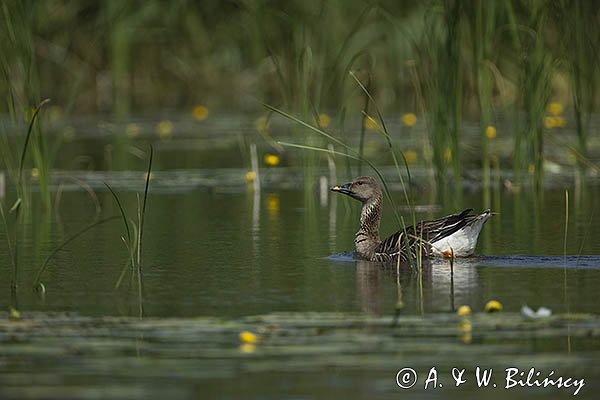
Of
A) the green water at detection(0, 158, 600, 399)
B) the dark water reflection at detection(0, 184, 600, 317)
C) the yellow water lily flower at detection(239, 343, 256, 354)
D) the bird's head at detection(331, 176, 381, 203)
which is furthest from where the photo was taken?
the bird's head at detection(331, 176, 381, 203)

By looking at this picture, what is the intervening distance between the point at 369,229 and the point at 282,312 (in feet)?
9.12

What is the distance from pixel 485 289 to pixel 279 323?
1462 mm

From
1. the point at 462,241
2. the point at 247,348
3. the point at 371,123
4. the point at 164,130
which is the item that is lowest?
the point at 247,348

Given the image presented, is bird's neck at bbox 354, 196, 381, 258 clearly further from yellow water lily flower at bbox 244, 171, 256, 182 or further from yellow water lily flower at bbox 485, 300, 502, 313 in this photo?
yellow water lily flower at bbox 244, 171, 256, 182

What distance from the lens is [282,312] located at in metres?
6.89

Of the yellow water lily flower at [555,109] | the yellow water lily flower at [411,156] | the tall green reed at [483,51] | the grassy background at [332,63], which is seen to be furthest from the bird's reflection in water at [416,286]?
the yellow water lily flower at [555,109]

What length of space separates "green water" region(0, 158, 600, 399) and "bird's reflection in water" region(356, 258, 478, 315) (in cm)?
1

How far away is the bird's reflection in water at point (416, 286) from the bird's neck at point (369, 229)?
0.78 feet

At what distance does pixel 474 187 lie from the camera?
12.8 m

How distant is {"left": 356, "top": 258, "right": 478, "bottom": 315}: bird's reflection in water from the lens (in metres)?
7.09

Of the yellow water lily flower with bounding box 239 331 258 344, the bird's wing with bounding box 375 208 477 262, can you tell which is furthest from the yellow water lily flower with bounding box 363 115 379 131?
the yellow water lily flower with bounding box 239 331 258 344

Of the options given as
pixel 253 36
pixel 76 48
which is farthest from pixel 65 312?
pixel 76 48

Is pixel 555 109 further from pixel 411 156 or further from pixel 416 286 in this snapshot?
pixel 416 286

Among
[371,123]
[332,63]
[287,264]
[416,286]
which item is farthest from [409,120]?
[416,286]
